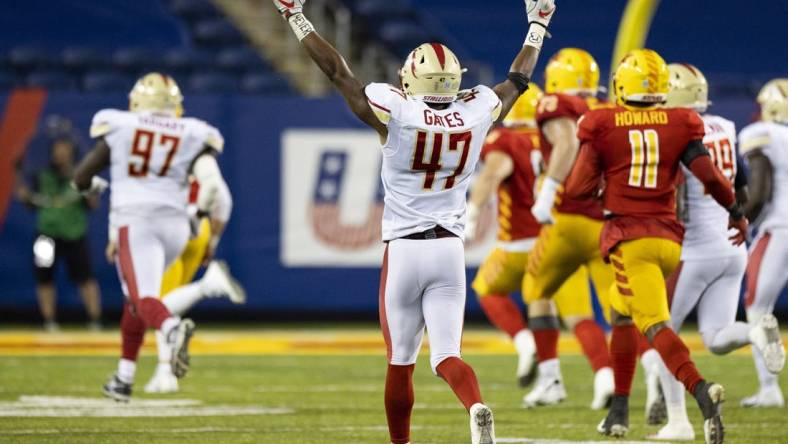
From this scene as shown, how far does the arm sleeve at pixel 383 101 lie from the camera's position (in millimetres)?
5023

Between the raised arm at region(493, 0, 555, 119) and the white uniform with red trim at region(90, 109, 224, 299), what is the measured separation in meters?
2.47

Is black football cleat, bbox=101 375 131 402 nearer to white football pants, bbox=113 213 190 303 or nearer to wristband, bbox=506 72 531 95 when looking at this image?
→ white football pants, bbox=113 213 190 303

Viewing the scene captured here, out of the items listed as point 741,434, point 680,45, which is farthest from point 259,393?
point 680,45

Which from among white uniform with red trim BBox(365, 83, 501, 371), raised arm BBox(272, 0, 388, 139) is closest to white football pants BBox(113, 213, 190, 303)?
raised arm BBox(272, 0, 388, 139)

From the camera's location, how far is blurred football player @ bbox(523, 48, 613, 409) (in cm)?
714

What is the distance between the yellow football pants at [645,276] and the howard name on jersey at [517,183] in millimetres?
1978

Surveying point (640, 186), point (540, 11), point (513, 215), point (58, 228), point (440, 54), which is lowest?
point (58, 228)

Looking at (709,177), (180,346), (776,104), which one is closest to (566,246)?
(776,104)

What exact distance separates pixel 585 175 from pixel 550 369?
1.84m

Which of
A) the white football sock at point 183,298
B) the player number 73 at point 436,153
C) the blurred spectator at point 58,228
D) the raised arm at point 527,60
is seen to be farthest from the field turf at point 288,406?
the blurred spectator at point 58,228

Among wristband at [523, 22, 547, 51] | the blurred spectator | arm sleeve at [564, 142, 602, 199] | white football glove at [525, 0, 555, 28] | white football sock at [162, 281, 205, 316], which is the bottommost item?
the blurred spectator

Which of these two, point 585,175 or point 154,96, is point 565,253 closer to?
point 585,175

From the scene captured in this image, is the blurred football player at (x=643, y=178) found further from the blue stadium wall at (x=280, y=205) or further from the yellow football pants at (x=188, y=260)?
the blue stadium wall at (x=280, y=205)

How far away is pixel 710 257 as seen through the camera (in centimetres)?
643
